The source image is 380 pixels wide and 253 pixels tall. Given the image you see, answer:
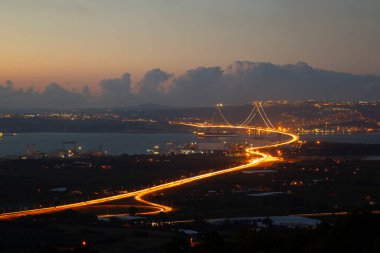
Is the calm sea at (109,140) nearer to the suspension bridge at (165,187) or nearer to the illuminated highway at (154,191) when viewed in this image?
the suspension bridge at (165,187)

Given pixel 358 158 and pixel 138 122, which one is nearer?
pixel 358 158

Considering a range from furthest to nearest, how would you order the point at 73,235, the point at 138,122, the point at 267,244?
the point at 138,122 → the point at 73,235 → the point at 267,244

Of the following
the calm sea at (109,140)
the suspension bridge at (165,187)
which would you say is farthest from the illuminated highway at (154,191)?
the calm sea at (109,140)

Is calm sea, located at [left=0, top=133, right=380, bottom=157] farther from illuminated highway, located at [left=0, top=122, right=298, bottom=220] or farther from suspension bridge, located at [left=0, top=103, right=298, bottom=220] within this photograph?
illuminated highway, located at [left=0, top=122, right=298, bottom=220]

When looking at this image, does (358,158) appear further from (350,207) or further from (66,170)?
(350,207)

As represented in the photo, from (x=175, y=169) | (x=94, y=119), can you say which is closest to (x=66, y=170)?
(x=175, y=169)

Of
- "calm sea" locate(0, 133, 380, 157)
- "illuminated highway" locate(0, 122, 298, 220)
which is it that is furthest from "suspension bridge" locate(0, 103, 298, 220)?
"calm sea" locate(0, 133, 380, 157)

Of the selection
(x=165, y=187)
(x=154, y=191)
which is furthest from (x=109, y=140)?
(x=154, y=191)

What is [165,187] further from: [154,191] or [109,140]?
[109,140]
